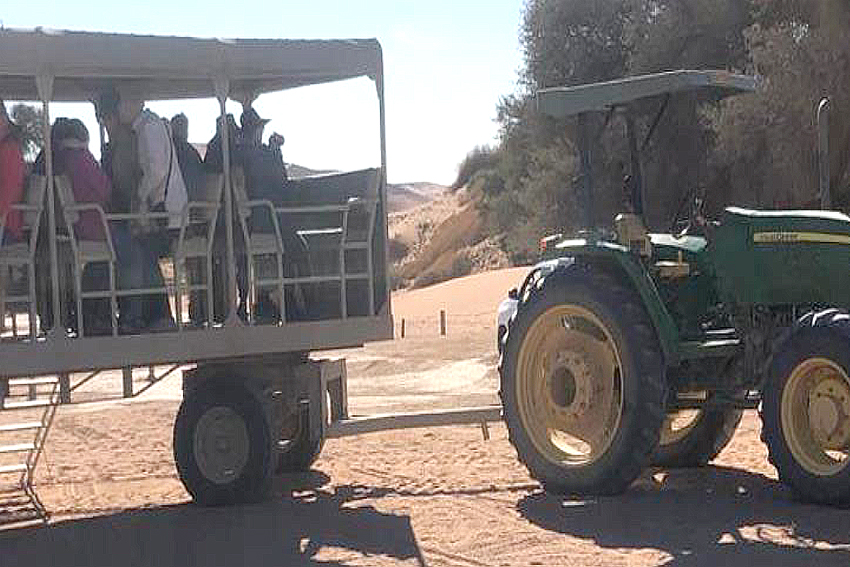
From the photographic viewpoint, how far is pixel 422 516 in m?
8.65

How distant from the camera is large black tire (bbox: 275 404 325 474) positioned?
9891 millimetres

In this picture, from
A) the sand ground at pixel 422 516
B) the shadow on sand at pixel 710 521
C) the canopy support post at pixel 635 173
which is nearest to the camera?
the shadow on sand at pixel 710 521

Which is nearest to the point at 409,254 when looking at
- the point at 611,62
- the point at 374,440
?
the point at 611,62

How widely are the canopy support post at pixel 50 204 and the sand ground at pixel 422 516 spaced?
1429 mm

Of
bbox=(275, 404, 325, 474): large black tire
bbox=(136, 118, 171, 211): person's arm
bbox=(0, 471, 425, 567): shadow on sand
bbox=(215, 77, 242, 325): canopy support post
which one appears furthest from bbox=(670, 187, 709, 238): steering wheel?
bbox=(136, 118, 171, 211): person's arm

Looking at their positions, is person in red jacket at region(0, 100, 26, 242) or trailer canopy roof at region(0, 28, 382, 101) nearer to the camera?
trailer canopy roof at region(0, 28, 382, 101)

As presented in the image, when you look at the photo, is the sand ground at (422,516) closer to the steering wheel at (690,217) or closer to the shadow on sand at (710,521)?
the shadow on sand at (710,521)

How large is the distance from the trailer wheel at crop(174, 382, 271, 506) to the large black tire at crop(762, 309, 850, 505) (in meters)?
3.48

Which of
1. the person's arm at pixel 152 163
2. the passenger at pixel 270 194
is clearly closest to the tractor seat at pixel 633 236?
the passenger at pixel 270 194

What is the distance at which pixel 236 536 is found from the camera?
8180mm

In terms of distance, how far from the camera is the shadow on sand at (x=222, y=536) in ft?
25.2

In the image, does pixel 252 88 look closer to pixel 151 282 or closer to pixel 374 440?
pixel 151 282

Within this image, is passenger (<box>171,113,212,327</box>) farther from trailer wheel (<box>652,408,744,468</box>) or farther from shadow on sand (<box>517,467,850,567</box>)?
trailer wheel (<box>652,408,744,468</box>)

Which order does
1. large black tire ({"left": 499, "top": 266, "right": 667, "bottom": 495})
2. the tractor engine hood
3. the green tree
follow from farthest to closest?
the green tree, large black tire ({"left": 499, "top": 266, "right": 667, "bottom": 495}), the tractor engine hood
